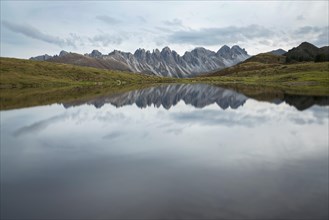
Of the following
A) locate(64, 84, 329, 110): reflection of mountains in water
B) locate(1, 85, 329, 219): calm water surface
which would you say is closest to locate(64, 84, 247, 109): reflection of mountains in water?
locate(64, 84, 329, 110): reflection of mountains in water

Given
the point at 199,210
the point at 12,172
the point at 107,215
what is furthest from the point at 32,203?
the point at 199,210

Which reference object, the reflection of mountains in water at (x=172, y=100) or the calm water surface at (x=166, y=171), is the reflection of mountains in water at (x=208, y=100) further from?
the calm water surface at (x=166, y=171)

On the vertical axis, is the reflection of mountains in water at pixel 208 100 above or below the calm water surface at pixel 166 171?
above

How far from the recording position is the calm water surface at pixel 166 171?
19.1 meters

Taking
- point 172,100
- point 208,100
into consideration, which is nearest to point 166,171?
point 208,100

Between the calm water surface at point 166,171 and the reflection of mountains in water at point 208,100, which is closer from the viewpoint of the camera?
the calm water surface at point 166,171

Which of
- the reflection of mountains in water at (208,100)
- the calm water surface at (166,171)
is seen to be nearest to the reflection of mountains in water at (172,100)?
the reflection of mountains in water at (208,100)

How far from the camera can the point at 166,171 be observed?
26.6 meters

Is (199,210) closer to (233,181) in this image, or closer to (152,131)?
(233,181)

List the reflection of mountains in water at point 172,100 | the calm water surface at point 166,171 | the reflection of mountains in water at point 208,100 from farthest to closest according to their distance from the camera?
the reflection of mountains in water at point 172,100, the reflection of mountains in water at point 208,100, the calm water surface at point 166,171

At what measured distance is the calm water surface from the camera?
19062 millimetres

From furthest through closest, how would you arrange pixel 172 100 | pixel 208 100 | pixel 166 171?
pixel 172 100, pixel 208 100, pixel 166 171

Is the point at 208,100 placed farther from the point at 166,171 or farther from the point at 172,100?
the point at 166,171

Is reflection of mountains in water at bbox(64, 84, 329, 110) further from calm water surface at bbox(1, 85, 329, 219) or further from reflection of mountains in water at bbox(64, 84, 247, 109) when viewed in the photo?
calm water surface at bbox(1, 85, 329, 219)
